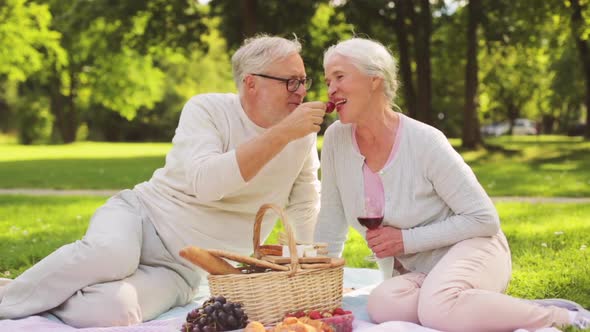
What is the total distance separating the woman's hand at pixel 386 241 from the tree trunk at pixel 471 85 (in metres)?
18.3

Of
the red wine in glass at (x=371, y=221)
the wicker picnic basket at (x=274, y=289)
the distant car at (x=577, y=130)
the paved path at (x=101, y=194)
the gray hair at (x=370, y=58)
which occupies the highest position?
the gray hair at (x=370, y=58)

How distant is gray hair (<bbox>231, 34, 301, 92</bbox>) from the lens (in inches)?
179

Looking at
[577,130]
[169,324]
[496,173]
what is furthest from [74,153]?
[577,130]

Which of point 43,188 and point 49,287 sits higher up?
point 49,287

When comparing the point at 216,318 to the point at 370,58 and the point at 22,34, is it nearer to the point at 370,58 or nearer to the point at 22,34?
the point at 370,58

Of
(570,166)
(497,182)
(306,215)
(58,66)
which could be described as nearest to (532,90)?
(58,66)

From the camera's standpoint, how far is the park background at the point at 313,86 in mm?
8015

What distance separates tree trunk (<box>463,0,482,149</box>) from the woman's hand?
1834 cm

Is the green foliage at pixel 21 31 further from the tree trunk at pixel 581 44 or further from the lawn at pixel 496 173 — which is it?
the tree trunk at pixel 581 44

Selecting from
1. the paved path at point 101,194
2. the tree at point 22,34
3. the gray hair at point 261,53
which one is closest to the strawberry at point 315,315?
the gray hair at point 261,53

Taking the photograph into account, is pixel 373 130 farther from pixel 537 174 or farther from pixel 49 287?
pixel 537 174

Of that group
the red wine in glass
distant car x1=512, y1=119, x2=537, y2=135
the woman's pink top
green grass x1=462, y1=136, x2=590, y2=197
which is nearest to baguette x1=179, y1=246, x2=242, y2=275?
the red wine in glass

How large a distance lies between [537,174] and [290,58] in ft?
39.8

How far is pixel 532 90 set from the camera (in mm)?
52156
